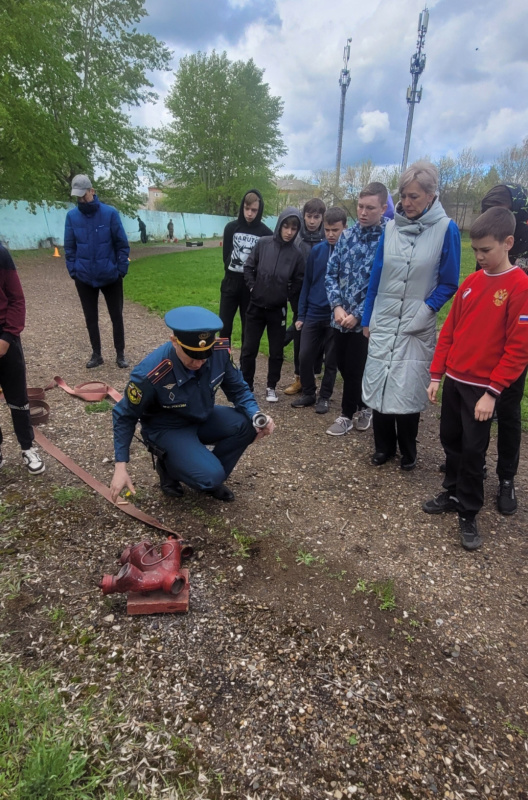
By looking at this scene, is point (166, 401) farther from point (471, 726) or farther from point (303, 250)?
point (303, 250)

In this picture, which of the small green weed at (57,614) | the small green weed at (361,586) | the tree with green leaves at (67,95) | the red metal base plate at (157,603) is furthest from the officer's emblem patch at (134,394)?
the tree with green leaves at (67,95)

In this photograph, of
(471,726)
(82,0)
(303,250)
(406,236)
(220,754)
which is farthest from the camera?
(82,0)

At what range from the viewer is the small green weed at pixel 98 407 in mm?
5105

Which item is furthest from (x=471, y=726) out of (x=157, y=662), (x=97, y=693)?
(x=97, y=693)

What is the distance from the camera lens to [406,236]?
3.56m

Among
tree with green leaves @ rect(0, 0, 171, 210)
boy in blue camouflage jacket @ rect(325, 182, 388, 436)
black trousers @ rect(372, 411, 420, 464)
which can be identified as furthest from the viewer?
tree with green leaves @ rect(0, 0, 171, 210)

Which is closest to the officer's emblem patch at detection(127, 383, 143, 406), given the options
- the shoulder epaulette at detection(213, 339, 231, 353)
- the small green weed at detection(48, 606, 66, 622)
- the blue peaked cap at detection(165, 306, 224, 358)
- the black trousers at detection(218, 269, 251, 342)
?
the blue peaked cap at detection(165, 306, 224, 358)

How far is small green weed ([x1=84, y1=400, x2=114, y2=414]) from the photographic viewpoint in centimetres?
511

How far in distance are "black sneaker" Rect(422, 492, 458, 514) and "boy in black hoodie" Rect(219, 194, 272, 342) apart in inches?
112

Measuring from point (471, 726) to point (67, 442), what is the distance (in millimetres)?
3780

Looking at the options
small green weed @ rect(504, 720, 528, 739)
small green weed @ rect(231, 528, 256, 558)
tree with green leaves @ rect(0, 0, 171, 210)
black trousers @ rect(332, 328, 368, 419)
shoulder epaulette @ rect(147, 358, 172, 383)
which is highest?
tree with green leaves @ rect(0, 0, 171, 210)

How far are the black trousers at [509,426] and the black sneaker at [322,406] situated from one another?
2.11m

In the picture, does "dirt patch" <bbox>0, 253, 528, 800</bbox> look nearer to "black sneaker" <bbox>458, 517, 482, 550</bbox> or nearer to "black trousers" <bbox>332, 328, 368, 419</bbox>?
"black sneaker" <bbox>458, 517, 482, 550</bbox>

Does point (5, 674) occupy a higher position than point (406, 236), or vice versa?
point (406, 236)
